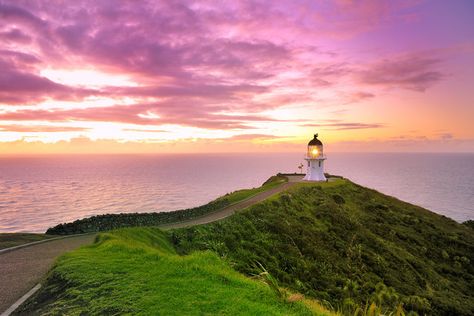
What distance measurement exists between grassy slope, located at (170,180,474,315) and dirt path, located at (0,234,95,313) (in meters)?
6.72

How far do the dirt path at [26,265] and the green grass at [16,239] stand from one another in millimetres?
1227

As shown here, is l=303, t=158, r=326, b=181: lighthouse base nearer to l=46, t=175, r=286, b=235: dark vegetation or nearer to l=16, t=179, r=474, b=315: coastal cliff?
l=16, t=179, r=474, b=315: coastal cliff

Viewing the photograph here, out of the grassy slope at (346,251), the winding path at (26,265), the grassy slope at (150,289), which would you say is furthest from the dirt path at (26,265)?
the grassy slope at (346,251)

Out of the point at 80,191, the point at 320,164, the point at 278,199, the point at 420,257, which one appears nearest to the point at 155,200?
the point at 80,191

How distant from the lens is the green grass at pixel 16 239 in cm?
1967

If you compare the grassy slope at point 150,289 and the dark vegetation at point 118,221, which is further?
the dark vegetation at point 118,221

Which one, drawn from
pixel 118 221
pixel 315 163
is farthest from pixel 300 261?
pixel 315 163

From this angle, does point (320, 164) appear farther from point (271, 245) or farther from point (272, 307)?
point (272, 307)

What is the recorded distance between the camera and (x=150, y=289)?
9.52m

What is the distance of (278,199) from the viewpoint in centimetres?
3569

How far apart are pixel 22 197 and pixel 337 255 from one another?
10003cm

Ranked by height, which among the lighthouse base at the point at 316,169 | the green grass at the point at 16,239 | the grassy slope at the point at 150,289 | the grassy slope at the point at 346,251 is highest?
the lighthouse base at the point at 316,169

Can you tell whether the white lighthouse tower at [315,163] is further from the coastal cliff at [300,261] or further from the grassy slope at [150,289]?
the grassy slope at [150,289]

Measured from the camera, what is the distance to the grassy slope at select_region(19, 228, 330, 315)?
27.7 feet
